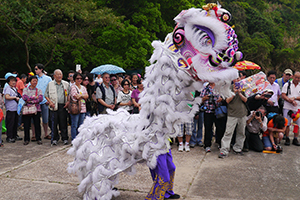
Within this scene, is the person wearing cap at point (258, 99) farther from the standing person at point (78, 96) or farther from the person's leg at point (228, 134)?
the standing person at point (78, 96)

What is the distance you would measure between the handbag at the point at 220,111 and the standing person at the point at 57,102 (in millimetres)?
3701

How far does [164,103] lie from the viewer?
294 cm

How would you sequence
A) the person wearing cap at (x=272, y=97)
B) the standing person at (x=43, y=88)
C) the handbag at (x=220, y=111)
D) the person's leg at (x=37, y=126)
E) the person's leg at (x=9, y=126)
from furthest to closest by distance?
the standing person at (x=43, y=88) < the person's leg at (x=9, y=126) < the person wearing cap at (x=272, y=97) < the person's leg at (x=37, y=126) < the handbag at (x=220, y=111)

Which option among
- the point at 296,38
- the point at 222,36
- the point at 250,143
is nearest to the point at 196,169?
the point at 250,143

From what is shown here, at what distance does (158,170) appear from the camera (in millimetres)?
3035

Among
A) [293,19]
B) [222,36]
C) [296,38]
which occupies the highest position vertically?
[293,19]

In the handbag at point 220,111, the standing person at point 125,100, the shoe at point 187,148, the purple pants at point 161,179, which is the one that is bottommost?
the shoe at point 187,148

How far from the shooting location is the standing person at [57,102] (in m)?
6.63

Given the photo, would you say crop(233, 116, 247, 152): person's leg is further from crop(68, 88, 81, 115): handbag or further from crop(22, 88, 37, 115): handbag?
crop(22, 88, 37, 115): handbag

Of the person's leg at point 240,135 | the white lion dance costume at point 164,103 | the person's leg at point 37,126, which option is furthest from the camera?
the person's leg at point 37,126

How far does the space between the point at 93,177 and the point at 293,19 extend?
49.2 m

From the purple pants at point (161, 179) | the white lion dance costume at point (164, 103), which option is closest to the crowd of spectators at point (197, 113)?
the white lion dance costume at point (164, 103)

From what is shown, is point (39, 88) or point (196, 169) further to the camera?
point (39, 88)

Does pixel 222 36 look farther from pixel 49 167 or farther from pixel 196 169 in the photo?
pixel 49 167
